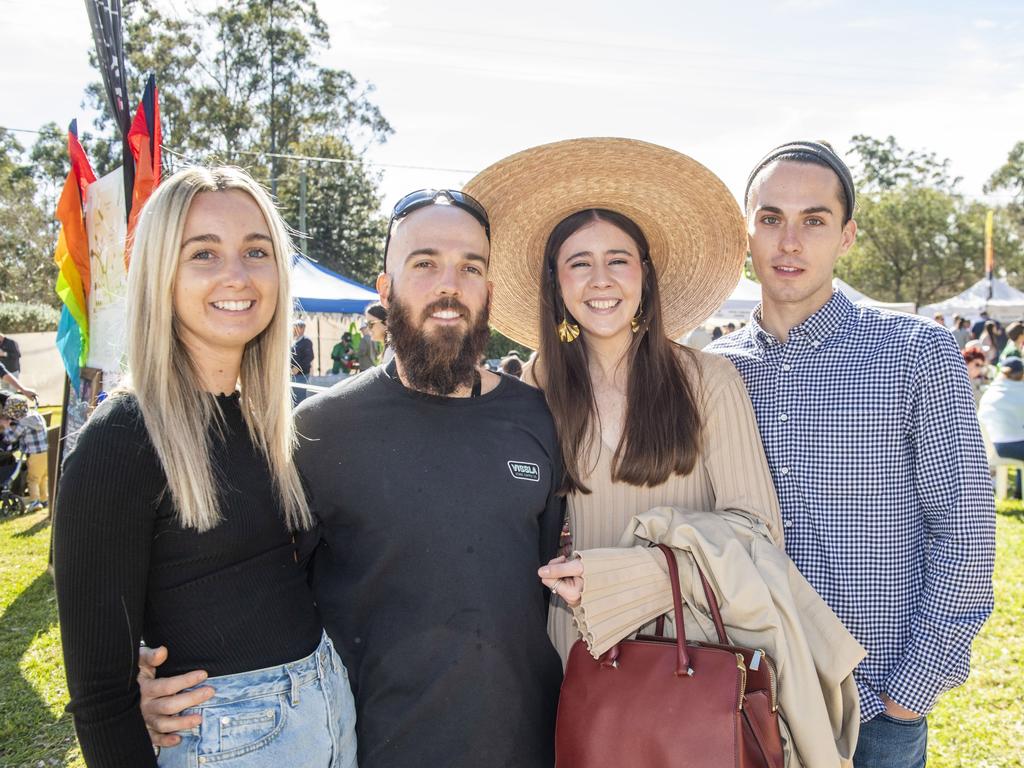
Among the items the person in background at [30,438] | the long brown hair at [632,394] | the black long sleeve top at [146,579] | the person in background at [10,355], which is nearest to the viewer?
the black long sleeve top at [146,579]

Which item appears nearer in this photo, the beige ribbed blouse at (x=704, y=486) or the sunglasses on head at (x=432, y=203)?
the beige ribbed blouse at (x=704, y=486)

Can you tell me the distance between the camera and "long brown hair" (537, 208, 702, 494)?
2.33 metres

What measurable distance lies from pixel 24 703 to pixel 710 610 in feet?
15.9

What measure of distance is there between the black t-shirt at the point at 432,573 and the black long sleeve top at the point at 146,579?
0.62 ft

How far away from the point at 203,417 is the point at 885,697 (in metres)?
2.12

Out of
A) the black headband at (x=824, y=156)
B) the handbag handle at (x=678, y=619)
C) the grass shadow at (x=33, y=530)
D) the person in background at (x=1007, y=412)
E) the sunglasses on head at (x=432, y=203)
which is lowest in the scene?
the grass shadow at (x=33, y=530)

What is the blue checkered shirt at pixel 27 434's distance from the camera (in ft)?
30.6

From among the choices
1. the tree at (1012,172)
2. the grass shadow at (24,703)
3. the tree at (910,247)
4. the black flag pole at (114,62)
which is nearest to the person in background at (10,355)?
the grass shadow at (24,703)

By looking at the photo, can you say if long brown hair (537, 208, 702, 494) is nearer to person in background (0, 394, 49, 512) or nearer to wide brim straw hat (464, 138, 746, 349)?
wide brim straw hat (464, 138, 746, 349)

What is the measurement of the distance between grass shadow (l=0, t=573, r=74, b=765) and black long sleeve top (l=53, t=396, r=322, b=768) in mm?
3285

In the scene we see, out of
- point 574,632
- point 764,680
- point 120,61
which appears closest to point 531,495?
point 574,632

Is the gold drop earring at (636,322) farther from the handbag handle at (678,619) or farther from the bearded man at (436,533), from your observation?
the handbag handle at (678,619)

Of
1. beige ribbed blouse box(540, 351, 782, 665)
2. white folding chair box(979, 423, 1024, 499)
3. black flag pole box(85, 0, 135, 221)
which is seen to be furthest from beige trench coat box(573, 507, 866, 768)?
white folding chair box(979, 423, 1024, 499)

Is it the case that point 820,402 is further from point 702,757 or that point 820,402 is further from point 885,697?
point 702,757
